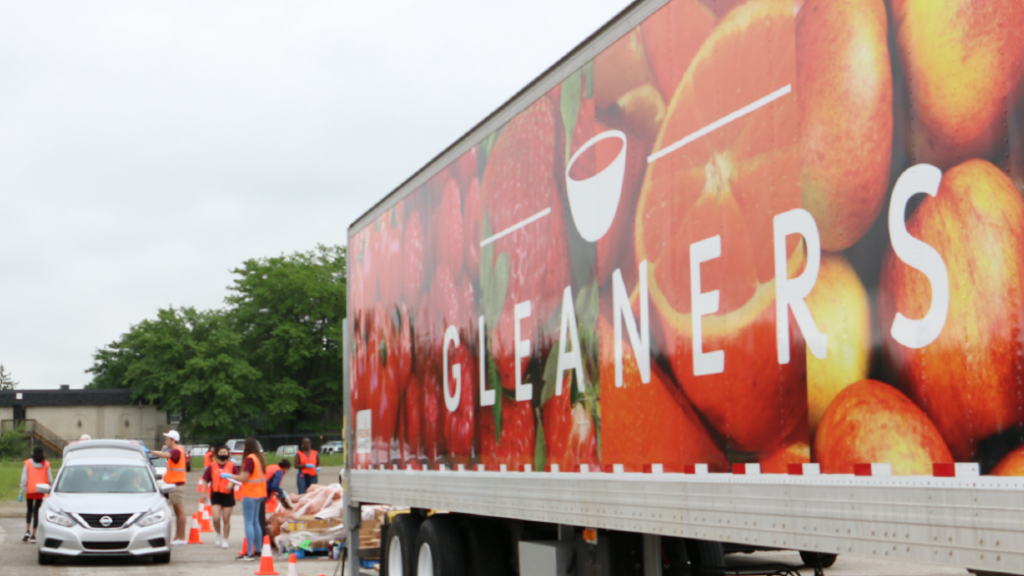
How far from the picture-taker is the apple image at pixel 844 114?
4.42m

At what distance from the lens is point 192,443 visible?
221 ft

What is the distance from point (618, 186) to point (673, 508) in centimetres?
192

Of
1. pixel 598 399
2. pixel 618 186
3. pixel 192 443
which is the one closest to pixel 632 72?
pixel 618 186

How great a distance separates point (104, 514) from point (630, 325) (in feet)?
39.6

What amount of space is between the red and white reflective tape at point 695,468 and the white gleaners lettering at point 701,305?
0.46 meters

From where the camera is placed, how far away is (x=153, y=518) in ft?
53.8

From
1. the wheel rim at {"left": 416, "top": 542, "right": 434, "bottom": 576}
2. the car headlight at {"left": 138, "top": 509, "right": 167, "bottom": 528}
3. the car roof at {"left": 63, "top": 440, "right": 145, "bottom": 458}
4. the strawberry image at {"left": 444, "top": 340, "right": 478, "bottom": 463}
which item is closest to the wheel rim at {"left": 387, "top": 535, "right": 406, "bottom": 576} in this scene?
the wheel rim at {"left": 416, "top": 542, "right": 434, "bottom": 576}

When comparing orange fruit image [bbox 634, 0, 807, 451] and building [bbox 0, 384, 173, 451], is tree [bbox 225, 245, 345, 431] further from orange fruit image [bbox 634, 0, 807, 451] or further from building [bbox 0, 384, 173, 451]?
orange fruit image [bbox 634, 0, 807, 451]

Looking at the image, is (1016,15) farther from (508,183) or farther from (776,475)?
(508,183)

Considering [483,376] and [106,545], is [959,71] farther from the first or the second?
[106,545]

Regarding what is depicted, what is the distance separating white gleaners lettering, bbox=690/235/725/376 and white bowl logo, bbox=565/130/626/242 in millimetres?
1017

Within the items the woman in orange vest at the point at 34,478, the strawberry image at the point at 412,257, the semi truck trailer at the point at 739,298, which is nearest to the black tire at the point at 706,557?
the semi truck trailer at the point at 739,298

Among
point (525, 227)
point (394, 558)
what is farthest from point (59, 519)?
point (525, 227)

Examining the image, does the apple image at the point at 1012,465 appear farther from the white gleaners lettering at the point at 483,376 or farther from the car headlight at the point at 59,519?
the car headlight at the point at 59,519
